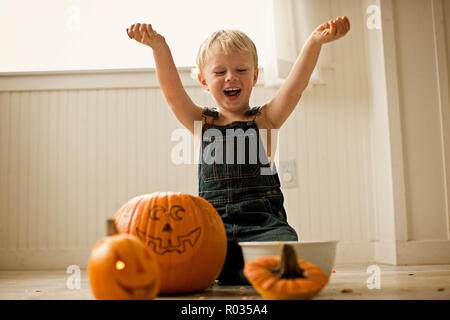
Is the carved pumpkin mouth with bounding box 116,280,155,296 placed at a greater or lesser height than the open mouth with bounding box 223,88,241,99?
lesser

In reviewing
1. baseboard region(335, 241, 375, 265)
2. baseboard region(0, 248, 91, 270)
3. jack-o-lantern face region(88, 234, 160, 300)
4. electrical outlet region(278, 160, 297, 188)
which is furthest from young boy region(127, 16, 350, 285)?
baseboard region(0, 248, 91, 270)

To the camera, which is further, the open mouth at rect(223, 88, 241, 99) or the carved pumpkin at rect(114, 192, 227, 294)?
the open mouth at rect(223, 88, 241, 99)

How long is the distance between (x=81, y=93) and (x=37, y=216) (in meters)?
0.53

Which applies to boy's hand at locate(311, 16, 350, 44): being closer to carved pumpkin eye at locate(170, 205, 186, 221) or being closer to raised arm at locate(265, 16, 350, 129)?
raised arm at locate(265, 16, 350, 129)

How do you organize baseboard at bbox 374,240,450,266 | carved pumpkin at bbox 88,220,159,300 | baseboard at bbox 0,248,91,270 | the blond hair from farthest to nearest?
1. baseboard at bbox 0,248,91,270
2. baseboard at bbox 374,240,450,266
3. the blond hair
4. carved pumpkin at bbox 88,220,159,300

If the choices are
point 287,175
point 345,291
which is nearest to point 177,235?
point 345,291

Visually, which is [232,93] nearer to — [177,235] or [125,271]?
[177,235]

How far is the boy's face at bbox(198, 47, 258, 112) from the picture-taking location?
1.25 metres

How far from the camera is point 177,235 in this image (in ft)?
2.91

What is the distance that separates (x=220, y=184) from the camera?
1217mm

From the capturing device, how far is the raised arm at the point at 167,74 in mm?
1099

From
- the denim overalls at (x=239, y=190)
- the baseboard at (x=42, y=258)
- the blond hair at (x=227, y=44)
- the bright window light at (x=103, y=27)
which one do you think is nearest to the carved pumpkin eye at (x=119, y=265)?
the denim overalls at (x=239, y=190)

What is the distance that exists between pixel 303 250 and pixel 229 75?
557mm

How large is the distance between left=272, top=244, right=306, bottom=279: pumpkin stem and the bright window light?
1.43 meters
